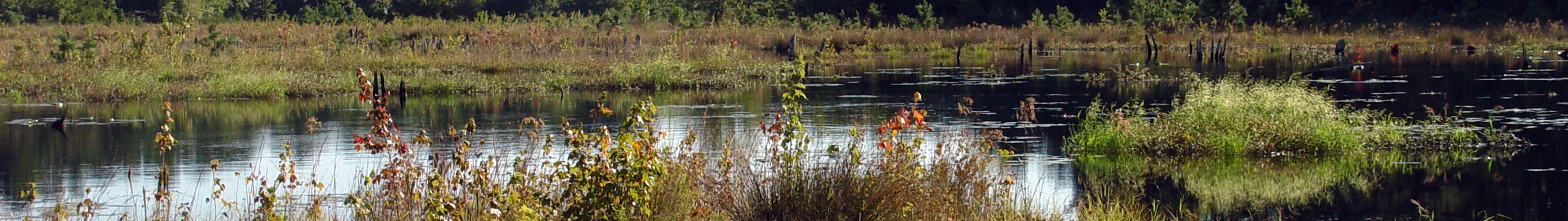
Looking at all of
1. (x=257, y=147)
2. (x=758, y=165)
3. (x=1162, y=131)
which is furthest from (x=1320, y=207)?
(x=257, y=147)

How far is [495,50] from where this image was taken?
114 ft

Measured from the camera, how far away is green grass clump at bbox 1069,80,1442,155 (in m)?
15.4

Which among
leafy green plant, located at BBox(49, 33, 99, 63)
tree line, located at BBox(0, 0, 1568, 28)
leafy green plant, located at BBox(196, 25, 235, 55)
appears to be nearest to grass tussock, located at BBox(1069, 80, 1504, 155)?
leafy green plant, located at BBox(49, 33, 99, 63)

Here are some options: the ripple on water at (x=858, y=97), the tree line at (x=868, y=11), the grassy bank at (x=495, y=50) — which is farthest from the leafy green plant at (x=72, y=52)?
the tree line at (x=868, y=11)

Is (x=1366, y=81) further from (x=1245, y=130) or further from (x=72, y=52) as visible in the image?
(x=72, y=52)

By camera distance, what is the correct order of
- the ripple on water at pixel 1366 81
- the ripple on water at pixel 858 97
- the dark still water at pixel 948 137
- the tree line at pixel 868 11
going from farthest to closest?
the tree line at pixel 868 11 → the ripple on water at pixel 1366 81 → the ripple on water at pixel 858 97 → the dark still water at pixel 948 137

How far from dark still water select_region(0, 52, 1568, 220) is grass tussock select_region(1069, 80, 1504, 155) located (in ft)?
1.07

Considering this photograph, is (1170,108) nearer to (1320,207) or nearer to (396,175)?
(1320,207)

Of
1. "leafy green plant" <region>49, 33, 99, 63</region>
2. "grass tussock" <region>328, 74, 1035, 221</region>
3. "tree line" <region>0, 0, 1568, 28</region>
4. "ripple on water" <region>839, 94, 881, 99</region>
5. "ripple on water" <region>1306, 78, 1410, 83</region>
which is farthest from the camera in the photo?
"tree line" <region>0, 0, 1568, 28</region>

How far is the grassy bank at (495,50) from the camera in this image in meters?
27.1

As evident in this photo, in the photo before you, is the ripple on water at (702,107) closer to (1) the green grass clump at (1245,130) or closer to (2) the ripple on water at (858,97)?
(2) the ripple on water at (858,97)

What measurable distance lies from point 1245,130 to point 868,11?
199 feet

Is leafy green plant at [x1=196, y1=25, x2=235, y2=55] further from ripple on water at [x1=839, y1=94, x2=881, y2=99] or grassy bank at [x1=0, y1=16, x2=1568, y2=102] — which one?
ripple on water at [x1=839, y1=94, x2=881, y2=99]

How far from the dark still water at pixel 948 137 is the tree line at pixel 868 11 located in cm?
2222
